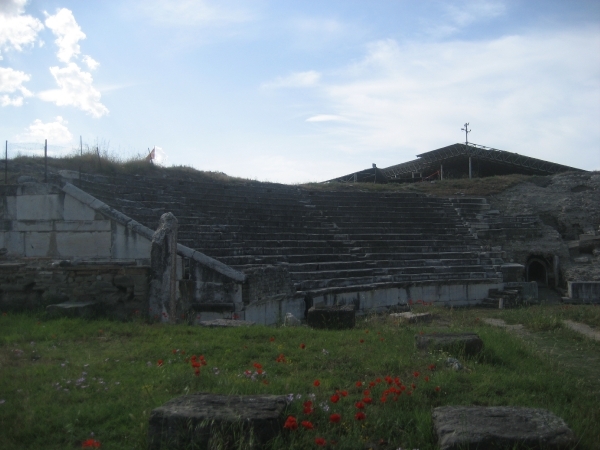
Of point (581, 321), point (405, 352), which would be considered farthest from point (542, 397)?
point (581, 321)

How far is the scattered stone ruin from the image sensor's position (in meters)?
7.98

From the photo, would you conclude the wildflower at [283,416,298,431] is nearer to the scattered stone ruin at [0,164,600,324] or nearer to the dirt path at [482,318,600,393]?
the dirt path at [482,318,600,393]

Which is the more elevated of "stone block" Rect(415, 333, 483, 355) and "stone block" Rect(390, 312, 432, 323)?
"stone block" Rect(415, 333, 483, 355)

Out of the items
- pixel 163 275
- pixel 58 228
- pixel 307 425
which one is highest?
pixel 58 228

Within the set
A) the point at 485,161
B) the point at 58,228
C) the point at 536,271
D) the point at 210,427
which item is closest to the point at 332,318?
the point at 210,427

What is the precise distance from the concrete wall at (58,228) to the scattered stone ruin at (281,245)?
0.02 m

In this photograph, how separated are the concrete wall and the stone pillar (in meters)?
2.84

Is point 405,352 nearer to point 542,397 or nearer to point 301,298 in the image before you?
point 542,397

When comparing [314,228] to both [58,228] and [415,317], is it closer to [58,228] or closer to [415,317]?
[415,317]

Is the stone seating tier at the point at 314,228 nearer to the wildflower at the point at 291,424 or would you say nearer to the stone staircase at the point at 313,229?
the stone staircase at the point at 313,229

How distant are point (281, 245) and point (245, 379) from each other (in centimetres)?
898

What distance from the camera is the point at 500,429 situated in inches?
133

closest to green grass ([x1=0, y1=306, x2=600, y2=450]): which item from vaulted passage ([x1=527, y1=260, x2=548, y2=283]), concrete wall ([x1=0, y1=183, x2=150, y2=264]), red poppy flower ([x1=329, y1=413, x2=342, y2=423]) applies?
red poppy flower ([x1=329, y1=413, x2=342, y2=423])

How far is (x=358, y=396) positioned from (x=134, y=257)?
7143 millimetres
